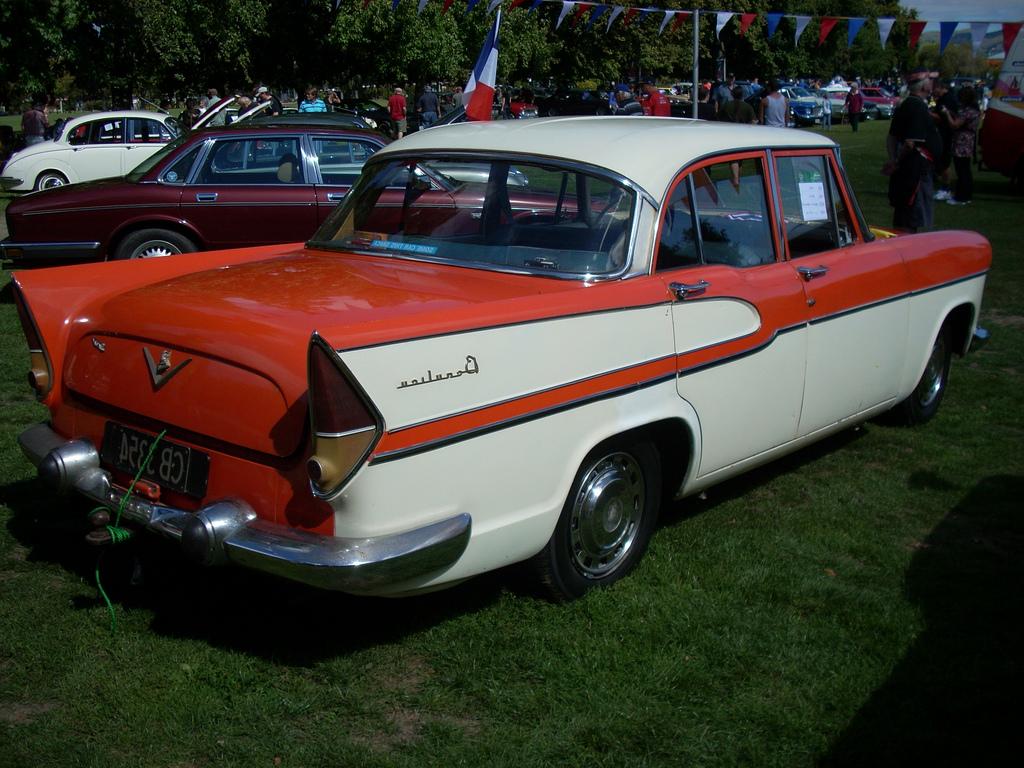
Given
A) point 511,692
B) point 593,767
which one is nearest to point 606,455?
point 511,692

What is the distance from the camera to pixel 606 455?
12.6 ft

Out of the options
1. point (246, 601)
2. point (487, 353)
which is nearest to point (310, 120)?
point (246, 601)

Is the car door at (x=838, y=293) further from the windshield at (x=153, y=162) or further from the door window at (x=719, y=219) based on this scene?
the windshield at (x=153, y=162)

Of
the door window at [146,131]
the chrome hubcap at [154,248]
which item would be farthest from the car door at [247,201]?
the door window at [146,131]

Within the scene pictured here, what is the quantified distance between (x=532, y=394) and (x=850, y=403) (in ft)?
7.68

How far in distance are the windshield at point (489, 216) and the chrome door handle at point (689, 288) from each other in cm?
22

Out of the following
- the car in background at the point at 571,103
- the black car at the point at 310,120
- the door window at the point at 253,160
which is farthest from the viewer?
the car in background at the point at 571,103

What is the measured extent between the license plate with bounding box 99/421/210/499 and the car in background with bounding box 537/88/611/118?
33860 millimetres

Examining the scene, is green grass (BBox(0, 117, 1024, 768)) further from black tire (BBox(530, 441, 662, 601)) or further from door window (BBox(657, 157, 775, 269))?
door window (BBox(657, 157, 775, 269))

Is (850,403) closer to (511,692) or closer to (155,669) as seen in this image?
(511,692)

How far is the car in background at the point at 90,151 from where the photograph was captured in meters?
16.7

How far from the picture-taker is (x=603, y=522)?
3914mm

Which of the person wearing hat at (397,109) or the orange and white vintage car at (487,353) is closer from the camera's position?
the orange and white vintage car at (487,353)

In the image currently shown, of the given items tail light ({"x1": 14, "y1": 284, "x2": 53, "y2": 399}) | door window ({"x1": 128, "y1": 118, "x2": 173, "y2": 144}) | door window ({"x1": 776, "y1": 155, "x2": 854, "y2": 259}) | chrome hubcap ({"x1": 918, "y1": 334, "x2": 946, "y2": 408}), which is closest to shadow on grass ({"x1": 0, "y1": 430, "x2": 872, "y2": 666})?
tail light ({"x1": 14, "y1": 284, "x2": 53, "y2": 399})
